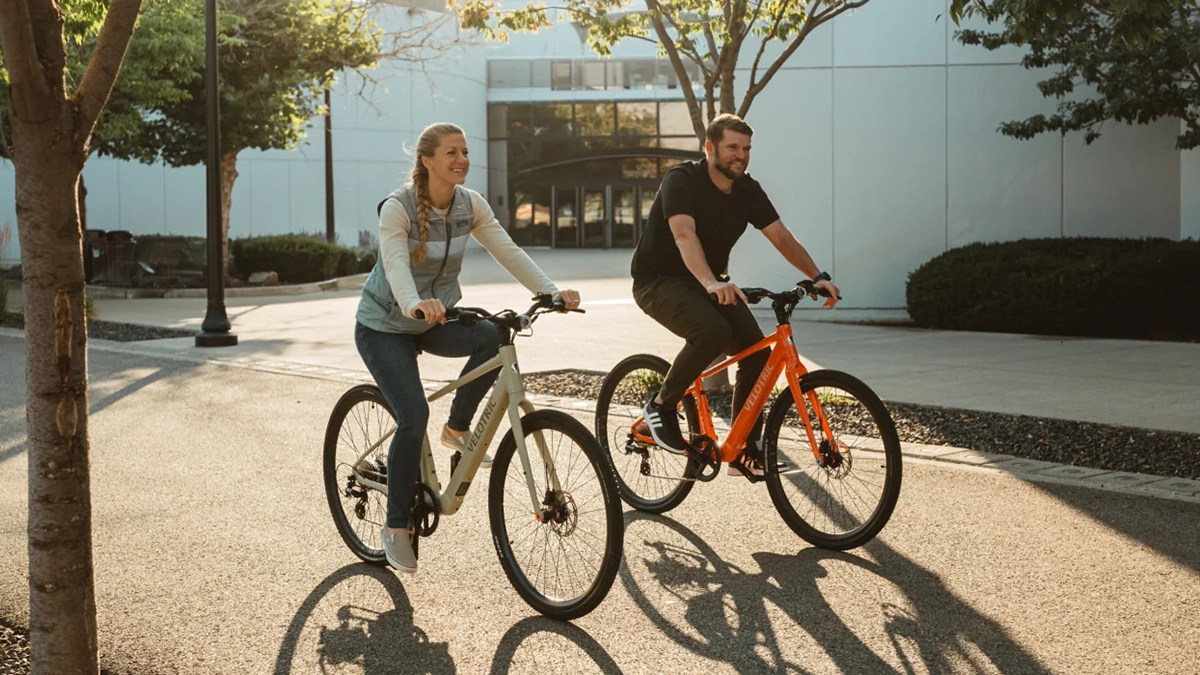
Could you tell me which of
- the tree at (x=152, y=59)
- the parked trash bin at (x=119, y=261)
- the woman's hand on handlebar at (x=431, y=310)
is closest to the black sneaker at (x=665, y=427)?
the woman's hand on handlebar at (x=431, y=310)

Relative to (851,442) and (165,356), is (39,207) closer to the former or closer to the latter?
(851,442)

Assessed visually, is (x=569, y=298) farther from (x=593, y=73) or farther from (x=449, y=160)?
(x=593, y=73)

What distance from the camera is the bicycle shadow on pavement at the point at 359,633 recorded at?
445cm

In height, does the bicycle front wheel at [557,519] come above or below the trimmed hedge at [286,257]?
below

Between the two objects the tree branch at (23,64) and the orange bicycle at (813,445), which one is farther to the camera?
the orange bicycle at (813,445)

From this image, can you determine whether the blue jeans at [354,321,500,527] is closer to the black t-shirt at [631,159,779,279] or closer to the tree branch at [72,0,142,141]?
the black t-shirt at [631,159,779,279]

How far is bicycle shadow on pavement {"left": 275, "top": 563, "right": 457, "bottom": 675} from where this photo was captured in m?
4.45

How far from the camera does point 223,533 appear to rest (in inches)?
250

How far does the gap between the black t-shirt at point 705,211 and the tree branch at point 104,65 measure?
111 inches

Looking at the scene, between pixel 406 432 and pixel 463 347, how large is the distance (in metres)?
0.38

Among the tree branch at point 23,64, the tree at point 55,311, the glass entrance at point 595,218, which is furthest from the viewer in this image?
the glass entrance at point 595,218

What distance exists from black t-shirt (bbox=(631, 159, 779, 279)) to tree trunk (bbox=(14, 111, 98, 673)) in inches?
119

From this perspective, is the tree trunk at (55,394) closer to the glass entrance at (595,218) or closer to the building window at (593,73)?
the building window at (593,73)

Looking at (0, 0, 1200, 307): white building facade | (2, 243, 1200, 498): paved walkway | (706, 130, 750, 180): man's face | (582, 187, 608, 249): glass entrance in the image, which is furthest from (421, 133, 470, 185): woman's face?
(582, 187, 608, 249): glass entrance
